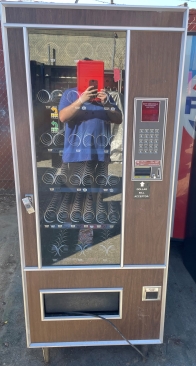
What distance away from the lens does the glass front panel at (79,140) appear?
57.4 inches

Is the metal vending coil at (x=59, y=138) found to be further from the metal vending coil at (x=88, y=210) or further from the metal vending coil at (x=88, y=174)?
the metal vending coil at (x=88, y=210)

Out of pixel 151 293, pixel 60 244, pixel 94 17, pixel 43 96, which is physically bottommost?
pixel 151 293

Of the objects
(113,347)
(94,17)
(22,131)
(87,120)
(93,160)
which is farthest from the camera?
(113,347)

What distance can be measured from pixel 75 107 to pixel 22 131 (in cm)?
34

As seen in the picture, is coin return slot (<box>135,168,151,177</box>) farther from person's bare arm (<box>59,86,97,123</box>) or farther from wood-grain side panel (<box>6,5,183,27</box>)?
wood-grain side panel (<box>6,5,183,27</box>)

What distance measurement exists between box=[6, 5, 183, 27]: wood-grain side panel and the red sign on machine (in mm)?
362

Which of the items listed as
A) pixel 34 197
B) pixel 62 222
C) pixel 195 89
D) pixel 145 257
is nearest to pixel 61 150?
pixel 34 197

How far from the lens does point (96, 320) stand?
1712 millimetres

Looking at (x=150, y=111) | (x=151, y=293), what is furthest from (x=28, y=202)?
(x=151, y=293)

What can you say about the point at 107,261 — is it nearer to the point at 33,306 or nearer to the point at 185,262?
the point at 33,306

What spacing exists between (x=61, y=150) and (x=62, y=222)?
45 cm

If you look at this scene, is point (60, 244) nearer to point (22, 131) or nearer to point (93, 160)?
point (93, 160)

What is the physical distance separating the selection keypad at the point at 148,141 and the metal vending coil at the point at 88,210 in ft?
1.81

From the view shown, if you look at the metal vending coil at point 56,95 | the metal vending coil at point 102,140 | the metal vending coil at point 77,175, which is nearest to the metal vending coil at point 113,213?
the metal vending coil at point 77,175
